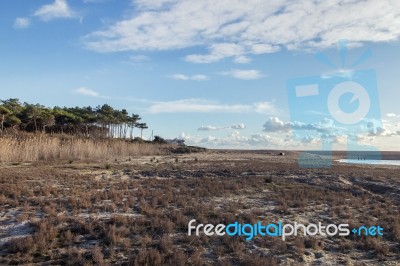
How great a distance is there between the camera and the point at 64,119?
6162cm

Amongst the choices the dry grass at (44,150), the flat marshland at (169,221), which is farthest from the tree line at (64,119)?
the flat marshland at (169,221)

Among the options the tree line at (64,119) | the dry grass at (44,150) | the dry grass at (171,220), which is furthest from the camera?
the tree line at (64,119)

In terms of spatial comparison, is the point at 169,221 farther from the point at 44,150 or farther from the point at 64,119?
the point at 64,119

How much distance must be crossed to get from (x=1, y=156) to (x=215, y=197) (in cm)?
1625

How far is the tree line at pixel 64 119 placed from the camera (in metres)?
51.5

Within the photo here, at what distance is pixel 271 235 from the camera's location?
29.5 ft

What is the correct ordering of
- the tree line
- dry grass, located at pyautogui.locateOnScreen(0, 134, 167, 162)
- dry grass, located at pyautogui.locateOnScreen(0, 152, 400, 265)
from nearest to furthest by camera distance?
dry grass, located at pyautogui.locateOnScreen(0, 152, 400, 265), dry grass, located at pyautogui.locateOnScreen(0, 134, 167, 162), the tree line

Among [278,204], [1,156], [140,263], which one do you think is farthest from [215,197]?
[1,156]

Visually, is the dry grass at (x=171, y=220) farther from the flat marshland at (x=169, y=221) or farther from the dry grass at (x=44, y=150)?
the dry grass at (x=44, y=150)

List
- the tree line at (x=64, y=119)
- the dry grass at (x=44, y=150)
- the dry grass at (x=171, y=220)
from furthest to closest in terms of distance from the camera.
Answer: the tree line at (x=64, y=119) → the dry grass at (x=44, y=150) → the dry grass at (x=171, y=220)

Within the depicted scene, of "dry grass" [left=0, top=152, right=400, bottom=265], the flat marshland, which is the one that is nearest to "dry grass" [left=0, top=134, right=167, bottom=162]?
"dry grass" [left=0, top=152, right=400, bottom=265]

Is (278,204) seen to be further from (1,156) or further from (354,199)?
(1,156)

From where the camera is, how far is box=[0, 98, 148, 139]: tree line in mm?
51519

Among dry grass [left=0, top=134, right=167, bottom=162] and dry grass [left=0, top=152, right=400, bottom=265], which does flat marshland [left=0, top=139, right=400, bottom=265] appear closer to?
dry grass [left=0, top=152, right=400, bottom=265]
